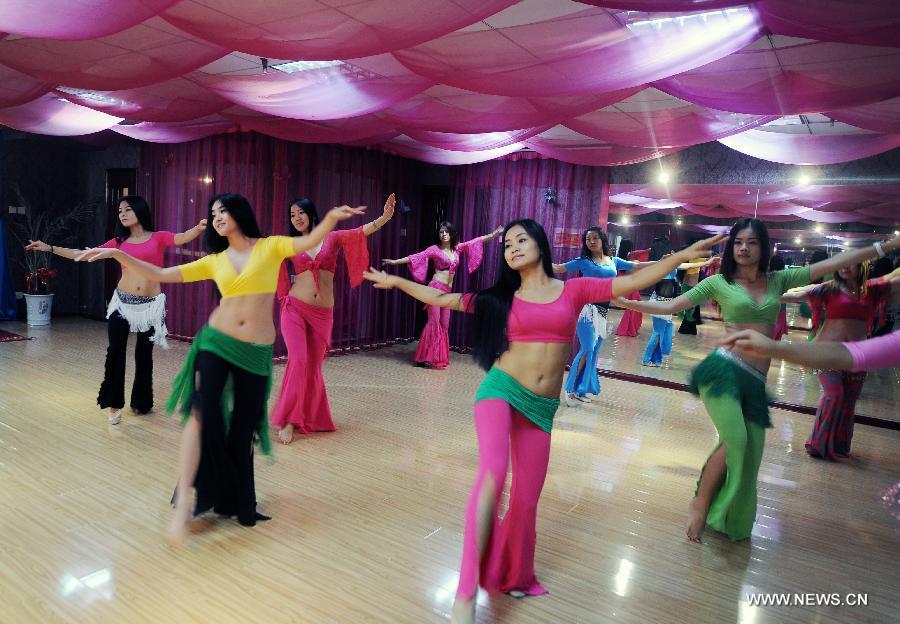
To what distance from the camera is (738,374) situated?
3102 millimetres

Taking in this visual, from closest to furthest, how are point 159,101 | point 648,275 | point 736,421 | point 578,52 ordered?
point 648,275 → point 736,421 → point 578,52 → point 159,101

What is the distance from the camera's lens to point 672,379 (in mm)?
7504

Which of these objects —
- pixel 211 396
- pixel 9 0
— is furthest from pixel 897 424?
pixel 9 0

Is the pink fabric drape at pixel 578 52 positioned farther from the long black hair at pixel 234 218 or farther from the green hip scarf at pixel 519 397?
the green hip scarf at pixel 519 397

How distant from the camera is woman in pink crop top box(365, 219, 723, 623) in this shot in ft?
7.85

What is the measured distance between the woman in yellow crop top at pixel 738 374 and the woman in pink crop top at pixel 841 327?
49.5 inches

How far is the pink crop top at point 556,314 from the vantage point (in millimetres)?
2434

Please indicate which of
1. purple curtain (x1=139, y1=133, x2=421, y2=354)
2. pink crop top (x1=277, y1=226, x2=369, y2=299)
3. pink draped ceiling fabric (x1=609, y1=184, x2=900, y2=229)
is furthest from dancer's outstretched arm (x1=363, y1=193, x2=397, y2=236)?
pink draped ceiling fabric (x1=609, y1=184, x2=900, y2=229)

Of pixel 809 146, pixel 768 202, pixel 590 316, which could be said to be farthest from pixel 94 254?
pixel 768 202

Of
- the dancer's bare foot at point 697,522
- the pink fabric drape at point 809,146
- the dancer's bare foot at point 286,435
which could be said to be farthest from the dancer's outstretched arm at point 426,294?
the pink fabric drape at point 809,146

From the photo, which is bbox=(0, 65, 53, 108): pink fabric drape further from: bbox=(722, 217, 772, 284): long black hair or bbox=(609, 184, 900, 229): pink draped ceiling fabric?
bbox=(609, 184, 900, 229): pink draped ceiling fabric

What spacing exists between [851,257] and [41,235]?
1076 centimetres

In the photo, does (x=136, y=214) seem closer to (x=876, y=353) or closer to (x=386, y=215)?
(x=386, y=215)

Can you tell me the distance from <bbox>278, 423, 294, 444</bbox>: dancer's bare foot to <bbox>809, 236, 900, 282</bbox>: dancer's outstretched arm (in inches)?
137
